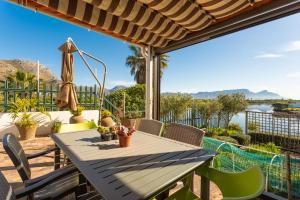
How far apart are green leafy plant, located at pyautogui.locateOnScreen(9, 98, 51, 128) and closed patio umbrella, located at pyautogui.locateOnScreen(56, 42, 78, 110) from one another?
6.65ft

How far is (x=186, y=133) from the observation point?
6.67 feet

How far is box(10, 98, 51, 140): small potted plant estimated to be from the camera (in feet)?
15.7

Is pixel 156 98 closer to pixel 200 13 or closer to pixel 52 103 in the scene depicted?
pixel 200 13

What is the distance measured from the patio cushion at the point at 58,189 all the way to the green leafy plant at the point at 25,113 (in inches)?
160

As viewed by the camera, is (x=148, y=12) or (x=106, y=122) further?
(x=106, y=122)

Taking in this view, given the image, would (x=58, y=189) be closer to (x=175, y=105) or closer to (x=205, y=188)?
(x=205, y=188)

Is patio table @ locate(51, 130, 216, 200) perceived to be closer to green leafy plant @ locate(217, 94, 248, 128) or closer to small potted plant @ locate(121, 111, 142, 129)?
small potted plant @ locate(121, 111, 142, 129)

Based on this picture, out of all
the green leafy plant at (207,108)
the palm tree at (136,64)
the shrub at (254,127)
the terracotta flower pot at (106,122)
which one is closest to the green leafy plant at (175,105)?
the green leafy plant at (207,108)

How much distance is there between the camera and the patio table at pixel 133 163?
930 mm

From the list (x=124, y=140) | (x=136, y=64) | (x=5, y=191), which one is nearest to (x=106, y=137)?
(x=124, y=140)

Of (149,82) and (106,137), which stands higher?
(149,82)

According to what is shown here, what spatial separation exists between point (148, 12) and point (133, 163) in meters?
2.39

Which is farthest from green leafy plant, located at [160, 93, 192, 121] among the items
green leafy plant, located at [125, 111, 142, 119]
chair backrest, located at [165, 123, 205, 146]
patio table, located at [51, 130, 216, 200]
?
patio table, located at [51, 130, 216, 200]

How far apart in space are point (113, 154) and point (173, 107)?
7.92 meters
